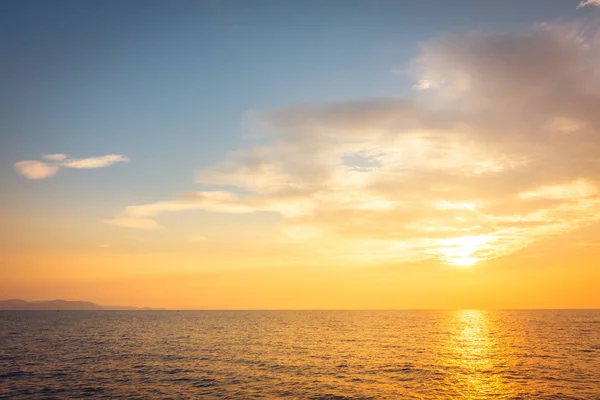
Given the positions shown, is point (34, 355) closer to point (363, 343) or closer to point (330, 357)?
point (330, 357)

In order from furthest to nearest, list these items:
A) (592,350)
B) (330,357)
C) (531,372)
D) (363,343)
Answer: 1. (363,343)
2. (592,350)
3. (330,357)
4. (531,372)

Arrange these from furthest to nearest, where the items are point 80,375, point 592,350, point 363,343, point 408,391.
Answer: point 363,343
point 592,350
point 80,375
point 408,391

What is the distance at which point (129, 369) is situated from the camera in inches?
2432

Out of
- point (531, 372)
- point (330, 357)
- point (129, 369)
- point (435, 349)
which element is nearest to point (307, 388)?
point (330, 357)

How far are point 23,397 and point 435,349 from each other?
7632 centimetres

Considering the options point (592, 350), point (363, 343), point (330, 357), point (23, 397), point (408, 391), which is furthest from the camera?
point (363, 343)

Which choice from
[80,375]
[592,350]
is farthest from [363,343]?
[80,375]

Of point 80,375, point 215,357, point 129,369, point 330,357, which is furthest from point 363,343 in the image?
point 80,375

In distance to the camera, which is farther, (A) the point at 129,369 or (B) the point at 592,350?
(B) the point at 592,350

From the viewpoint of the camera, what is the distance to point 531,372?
60.8 metres

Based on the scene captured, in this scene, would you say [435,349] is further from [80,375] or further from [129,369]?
[80,375]

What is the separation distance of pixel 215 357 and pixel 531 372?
53.7 metres

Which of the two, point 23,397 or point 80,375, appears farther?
point 80,375

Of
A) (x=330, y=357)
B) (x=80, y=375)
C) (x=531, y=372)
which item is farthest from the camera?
(x=330, y=357)
